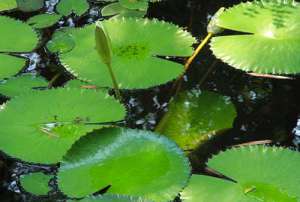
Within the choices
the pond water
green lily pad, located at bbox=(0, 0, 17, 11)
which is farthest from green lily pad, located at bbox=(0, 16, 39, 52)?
green lily pad, located at bbox=(0, 0, 17, 11)

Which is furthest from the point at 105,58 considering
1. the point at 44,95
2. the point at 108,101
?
the point at 44,95

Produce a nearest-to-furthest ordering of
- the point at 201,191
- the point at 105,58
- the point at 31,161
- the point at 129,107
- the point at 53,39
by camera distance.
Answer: the point at 201,191 < the point at 31,161 < the point at 105,58 < the point at 129,107 < the point at 53,39

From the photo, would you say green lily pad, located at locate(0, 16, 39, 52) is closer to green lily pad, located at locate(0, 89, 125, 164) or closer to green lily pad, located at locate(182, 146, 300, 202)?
green lily pad, located at locate(0, 89, 125, 164)

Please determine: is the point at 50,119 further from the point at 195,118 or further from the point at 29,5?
the point at 29,5

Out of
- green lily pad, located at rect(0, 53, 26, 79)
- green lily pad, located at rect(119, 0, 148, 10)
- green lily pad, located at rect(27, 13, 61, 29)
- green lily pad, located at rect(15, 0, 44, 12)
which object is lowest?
green lily pad, located at rect(0, 53, 26, 79)

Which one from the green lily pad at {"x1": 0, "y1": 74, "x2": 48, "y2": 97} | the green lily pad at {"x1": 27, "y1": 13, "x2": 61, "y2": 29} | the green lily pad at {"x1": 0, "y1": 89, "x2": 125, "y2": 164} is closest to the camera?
the green lily pad at {"x1": 0, "y1": 89, "x2": 125, "y2": 164}

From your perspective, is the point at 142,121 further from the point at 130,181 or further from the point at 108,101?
the point at 130,181
